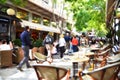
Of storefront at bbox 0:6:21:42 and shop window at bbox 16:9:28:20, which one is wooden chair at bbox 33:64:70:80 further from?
shop window at bbox 16:9:28:20

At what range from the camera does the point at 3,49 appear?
1448 cm

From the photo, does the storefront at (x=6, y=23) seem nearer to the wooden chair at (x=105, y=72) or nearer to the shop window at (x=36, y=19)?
the shop window at (x=36, y=19)

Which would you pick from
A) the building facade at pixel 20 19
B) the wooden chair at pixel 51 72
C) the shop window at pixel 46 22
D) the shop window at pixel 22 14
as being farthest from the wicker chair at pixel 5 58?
the shop window at pixel 46 22

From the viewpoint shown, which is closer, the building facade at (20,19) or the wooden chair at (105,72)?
the wooden chair at (105,72)

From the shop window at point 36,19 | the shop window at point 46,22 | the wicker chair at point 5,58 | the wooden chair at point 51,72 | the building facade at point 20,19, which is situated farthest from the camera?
the shop window at point 46,22

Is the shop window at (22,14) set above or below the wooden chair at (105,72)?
above

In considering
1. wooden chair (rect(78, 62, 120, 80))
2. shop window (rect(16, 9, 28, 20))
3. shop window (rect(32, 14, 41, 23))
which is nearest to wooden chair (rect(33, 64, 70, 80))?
wooden chair (rect(78, 62, 120, 80))

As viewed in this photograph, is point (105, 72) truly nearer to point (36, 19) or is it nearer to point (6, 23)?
point (6, 23)

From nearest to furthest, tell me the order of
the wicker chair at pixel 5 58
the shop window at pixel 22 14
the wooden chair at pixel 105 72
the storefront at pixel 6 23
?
the wooden chair at pixel 105 72
the wicker chair at pixel 5 58
the storefront at pixel 6 23
the shop window at pixel 22 14

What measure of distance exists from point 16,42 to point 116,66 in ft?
39.6

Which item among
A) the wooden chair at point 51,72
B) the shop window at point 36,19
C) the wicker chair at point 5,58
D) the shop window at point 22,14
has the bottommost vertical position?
the wicker chair at point 5,58

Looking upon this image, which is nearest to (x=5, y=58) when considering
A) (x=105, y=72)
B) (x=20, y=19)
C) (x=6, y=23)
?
(x=105, y=72)

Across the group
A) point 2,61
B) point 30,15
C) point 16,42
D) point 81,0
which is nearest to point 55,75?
point 2,61

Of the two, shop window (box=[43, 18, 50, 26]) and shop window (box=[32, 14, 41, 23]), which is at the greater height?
shop window (box=[32, 14, 41, 23])
